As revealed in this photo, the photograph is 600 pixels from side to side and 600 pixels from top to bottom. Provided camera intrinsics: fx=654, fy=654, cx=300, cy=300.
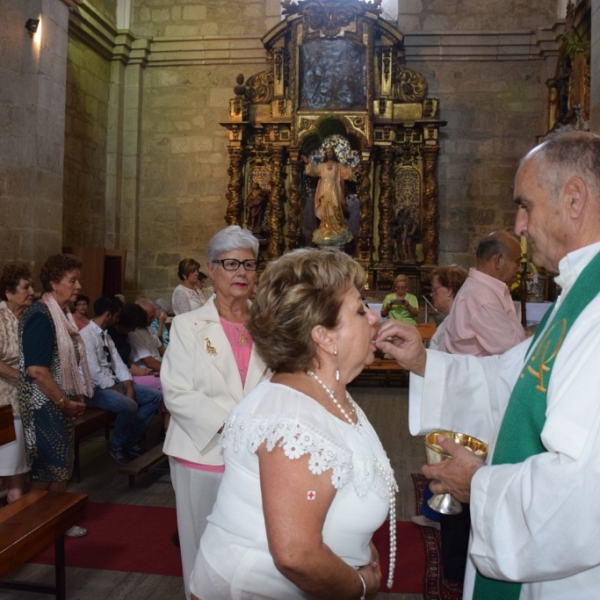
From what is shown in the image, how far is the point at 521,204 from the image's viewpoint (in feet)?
6.20

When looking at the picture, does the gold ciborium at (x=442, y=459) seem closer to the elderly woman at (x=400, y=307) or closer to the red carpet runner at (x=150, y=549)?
Result: the red carpet runner at (x=150, y=549)

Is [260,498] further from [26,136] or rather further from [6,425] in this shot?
[26,136]

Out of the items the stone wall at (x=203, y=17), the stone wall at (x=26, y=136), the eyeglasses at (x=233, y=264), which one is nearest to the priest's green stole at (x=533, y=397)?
the eyeglasses at (x=233, y=264)

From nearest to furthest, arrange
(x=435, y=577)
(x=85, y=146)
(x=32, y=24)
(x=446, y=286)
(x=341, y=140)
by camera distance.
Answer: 1. (x=435, y=577)
2. (x=446, y=286)
3. (x=32, y=24)
4. (x=85, y=146)
5. (x=341, y=140)

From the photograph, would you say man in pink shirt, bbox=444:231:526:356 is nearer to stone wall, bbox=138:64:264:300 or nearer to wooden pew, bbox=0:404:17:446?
wooden pew, bbox=0:404:17:446

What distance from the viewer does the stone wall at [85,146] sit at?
1125 cm

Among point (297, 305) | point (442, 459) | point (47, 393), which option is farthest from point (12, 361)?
point (442, 459)

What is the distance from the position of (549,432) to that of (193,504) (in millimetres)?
1696

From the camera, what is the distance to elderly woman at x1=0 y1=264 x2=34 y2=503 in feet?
13.2

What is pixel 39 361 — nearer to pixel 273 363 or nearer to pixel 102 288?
pixel 273 363

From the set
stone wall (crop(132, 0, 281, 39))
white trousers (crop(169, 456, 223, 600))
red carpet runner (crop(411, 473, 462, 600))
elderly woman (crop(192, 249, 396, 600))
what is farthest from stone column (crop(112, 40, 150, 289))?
elderly woman (crop(192, 249, 396, 600))

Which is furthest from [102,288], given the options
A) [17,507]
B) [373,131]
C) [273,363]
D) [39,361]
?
[273,363]

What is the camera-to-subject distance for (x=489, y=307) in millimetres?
3752

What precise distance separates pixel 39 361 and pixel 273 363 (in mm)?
2394
